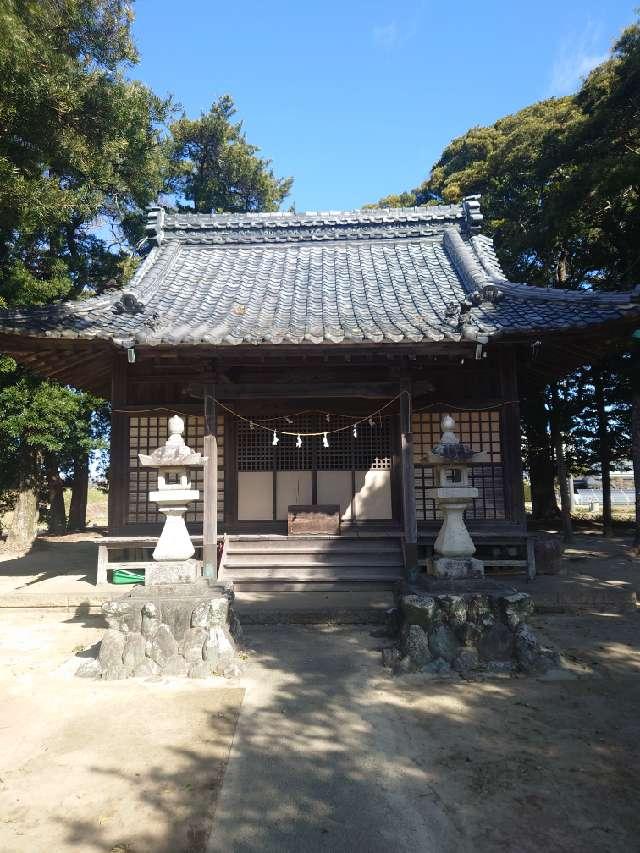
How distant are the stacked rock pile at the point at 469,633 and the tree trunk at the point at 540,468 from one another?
42.7ft

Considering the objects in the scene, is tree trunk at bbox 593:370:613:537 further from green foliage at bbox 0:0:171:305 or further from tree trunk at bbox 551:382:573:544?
green foliage at bbox 0:0:171:305

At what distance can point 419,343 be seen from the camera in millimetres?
7531

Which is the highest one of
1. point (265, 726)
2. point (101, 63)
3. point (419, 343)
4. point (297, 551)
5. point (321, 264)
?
point (101, 63)

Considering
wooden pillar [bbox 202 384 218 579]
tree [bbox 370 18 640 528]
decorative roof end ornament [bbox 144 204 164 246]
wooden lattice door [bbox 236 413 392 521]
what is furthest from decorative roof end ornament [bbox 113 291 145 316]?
tree [bbox 370 18 640 528]

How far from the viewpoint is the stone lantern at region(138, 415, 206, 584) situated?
6.07m

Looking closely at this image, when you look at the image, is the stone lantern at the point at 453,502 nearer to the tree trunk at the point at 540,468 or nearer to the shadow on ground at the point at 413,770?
the shadow on ground at the point at 413,770

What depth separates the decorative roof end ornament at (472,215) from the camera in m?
11.9

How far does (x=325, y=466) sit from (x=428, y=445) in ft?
7.14

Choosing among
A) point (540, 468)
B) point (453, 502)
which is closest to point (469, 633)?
point (453, 502)

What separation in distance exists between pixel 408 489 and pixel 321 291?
4340 mm

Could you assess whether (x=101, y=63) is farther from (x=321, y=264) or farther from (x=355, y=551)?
(x=355, y=551)

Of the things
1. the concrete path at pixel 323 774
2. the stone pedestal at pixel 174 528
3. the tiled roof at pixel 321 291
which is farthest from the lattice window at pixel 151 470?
the concrete path at pixel 323 774

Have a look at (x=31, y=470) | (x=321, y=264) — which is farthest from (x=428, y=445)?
(x=31, y=470)

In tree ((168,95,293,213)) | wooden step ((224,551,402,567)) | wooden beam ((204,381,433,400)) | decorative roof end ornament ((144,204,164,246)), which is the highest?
tree ((168,95,293,213))
